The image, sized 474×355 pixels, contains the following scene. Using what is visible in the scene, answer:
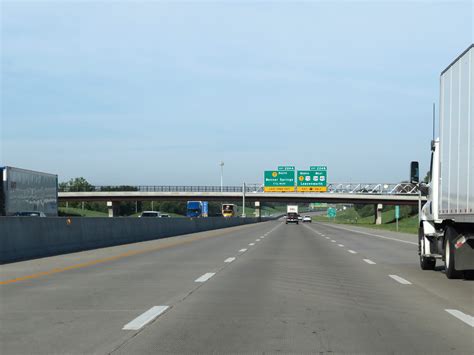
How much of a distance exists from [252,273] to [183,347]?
845 centimetres

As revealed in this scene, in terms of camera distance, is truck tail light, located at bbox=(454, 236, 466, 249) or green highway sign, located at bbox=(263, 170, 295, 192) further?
green highway sign, located at bbox=(263, 170, 295, 192)

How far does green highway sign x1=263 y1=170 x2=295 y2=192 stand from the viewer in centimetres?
9006

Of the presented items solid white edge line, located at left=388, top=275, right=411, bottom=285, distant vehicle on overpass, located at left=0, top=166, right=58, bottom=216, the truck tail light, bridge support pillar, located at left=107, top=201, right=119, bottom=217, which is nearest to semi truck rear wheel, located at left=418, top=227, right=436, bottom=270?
solid white edge line, located at left=388, top=275, right=411, bottom=285

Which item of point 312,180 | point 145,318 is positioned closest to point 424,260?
point 145,318

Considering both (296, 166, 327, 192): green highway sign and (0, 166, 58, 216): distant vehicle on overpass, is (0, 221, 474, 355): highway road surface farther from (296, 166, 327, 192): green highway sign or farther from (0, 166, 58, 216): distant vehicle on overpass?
(296, 166, 327, 192): green highway sign

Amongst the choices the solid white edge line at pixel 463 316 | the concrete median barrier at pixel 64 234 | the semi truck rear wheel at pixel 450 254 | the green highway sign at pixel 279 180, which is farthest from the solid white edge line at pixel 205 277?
the green highway sign at pixel 279 180

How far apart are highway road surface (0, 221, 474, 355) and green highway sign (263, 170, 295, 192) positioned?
72950mm

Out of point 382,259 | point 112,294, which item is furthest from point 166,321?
point 382,259

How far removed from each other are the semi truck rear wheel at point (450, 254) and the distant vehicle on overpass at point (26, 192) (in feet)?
70.7

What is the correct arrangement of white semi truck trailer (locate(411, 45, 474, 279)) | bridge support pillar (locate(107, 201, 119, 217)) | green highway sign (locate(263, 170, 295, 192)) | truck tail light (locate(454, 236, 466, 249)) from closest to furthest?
white semi truck trailer (locate(411, 45, 474, 279))
truck tail light (locate(454, 236, 466, 249))
green highway sign (locate(263, 170, 295, 192))
bridge support pillar (locate(107, 201, 119, 217))

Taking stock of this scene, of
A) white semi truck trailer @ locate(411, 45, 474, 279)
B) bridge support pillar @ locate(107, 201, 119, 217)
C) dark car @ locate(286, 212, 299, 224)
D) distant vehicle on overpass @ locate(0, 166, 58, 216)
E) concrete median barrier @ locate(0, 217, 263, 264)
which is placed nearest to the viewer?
white semi truck trailer @ locate(411, 45, 474, 279)

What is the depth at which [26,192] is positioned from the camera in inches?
1315

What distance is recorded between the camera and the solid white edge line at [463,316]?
28.7 feet

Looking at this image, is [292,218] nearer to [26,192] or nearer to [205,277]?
[26,192]
